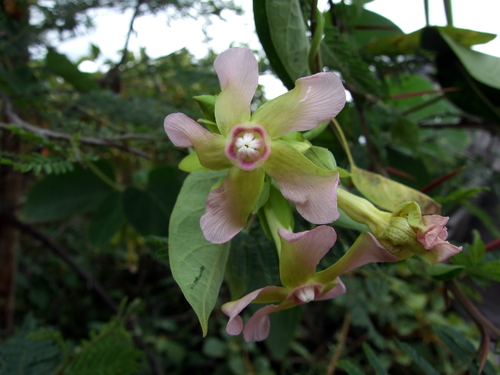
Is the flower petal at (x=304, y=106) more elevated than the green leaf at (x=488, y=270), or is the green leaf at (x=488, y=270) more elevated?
the flower petal at (x=304, y=106)

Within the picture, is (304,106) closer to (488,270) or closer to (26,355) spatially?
(488,270)

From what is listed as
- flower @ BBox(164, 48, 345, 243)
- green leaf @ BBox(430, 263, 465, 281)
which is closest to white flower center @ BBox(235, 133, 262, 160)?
flower @ BBox(164, 48, 345, 243)

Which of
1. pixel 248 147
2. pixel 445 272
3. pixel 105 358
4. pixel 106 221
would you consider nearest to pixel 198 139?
pixel 248 147

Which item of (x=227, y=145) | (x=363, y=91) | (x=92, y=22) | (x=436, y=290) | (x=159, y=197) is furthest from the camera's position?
(x=436, y=290)

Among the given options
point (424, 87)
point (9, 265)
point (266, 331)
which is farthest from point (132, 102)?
point (424, 87)

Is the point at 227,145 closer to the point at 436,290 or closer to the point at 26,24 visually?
the point at 26,24

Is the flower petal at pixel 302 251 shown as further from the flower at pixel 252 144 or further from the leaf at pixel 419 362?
the leaf at pixel 419 362

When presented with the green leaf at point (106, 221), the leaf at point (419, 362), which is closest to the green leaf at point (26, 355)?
the green leaf at point (106, 221)
